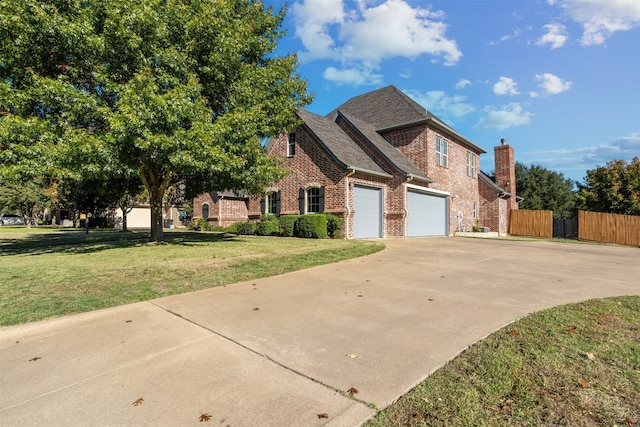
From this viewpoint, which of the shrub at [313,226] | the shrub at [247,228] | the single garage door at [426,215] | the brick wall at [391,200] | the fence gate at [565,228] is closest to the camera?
the shrub at [313,226]

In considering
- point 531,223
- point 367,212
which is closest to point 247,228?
point 367,212

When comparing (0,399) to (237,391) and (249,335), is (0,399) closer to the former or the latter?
(237,391)

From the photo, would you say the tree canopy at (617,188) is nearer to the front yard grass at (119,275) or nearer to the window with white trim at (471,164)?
the window with white trim at (471,164)

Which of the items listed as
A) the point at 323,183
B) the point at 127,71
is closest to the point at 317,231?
the point at 323,183

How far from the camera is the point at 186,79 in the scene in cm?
1133

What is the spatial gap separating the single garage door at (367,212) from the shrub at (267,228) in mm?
4483

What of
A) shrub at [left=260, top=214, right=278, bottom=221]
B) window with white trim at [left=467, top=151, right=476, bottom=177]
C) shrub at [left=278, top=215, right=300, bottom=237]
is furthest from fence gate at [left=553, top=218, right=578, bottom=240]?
shrub at [left=260, top=214, right=278, bottom=221]

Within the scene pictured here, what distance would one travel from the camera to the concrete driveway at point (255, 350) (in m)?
2.34

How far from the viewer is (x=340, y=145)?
58.2ft

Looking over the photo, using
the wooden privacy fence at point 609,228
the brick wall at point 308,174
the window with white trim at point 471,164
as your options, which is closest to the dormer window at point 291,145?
the brick wall at point 308,174

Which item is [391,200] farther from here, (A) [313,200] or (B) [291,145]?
(B) [291,145]

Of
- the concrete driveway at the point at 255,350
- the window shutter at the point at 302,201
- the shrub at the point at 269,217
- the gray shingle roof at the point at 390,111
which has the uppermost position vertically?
the gray shingle roof at the point at 390,111

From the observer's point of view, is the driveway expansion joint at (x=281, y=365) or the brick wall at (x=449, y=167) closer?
the driveway expansion joint at (x=281, y=365)

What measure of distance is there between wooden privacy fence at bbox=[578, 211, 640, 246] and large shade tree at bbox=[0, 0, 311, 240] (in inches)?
849
